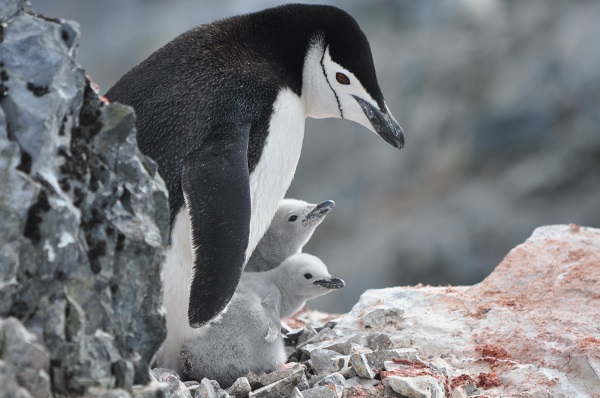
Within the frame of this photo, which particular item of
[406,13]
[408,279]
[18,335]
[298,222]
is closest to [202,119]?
[298,222]

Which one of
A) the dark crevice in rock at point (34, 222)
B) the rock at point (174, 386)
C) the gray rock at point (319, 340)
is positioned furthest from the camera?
the gray rock at point (319, 340)

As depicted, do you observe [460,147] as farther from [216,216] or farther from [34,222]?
[34,222]

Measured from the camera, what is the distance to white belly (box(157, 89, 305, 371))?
83.5 inches

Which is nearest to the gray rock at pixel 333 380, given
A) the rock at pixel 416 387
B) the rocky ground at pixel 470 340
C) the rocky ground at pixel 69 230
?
the rocky ground at pixel 470 340

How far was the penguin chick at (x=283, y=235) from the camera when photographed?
2559 mm

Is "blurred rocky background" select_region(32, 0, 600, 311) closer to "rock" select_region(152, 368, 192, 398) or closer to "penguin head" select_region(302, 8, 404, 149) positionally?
"penguin head" select_region(302, 8, 404, 149)

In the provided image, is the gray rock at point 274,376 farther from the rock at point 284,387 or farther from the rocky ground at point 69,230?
the rocky ground at point 69,230

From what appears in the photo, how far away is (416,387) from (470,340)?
0.48m

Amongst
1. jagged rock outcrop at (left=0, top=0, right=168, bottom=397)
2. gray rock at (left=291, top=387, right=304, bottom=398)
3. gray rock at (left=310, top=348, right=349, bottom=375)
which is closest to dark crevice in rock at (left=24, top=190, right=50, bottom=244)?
jagged rock outcrop at (left=0, top=0, right=168, bottom=397)

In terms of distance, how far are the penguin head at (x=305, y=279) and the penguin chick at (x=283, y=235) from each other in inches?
7.0

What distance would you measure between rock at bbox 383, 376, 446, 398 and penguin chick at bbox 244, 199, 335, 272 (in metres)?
0.82

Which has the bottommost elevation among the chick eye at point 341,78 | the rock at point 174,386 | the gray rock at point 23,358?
the gray rock at point 23,358

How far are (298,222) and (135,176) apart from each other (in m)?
1.33

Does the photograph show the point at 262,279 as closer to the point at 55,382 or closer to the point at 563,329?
the point at 563,329
